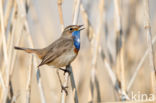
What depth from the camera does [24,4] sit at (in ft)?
11.1

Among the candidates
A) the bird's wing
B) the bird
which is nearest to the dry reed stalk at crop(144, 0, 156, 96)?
the bird

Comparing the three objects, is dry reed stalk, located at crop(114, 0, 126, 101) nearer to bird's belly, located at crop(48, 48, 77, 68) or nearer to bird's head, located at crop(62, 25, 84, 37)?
bird's head, located at crop(62, 25, 84, 37)

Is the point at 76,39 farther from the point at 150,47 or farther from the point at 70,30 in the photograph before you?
the point at 150,47

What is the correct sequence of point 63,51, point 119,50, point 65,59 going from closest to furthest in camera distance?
point 65,59
point 63,51
point 119,50

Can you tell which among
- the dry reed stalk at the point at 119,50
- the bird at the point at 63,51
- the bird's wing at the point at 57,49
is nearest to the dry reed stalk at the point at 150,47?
the dry reed stalk at the point at 119,50

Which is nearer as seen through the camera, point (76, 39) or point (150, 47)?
→ point (150, 47)

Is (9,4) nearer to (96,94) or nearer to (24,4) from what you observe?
(24,4)

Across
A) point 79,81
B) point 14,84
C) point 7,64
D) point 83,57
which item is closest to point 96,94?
point 79,81

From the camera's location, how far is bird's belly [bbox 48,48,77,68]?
3357mm

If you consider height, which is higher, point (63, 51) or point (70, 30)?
point (70, 30)

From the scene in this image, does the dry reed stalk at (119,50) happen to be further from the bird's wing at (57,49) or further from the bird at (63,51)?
the bird's wing at (57,49)

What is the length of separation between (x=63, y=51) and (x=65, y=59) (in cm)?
14

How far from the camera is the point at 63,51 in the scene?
137 inches

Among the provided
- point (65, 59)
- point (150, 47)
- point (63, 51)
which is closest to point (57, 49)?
point (63, 51)
